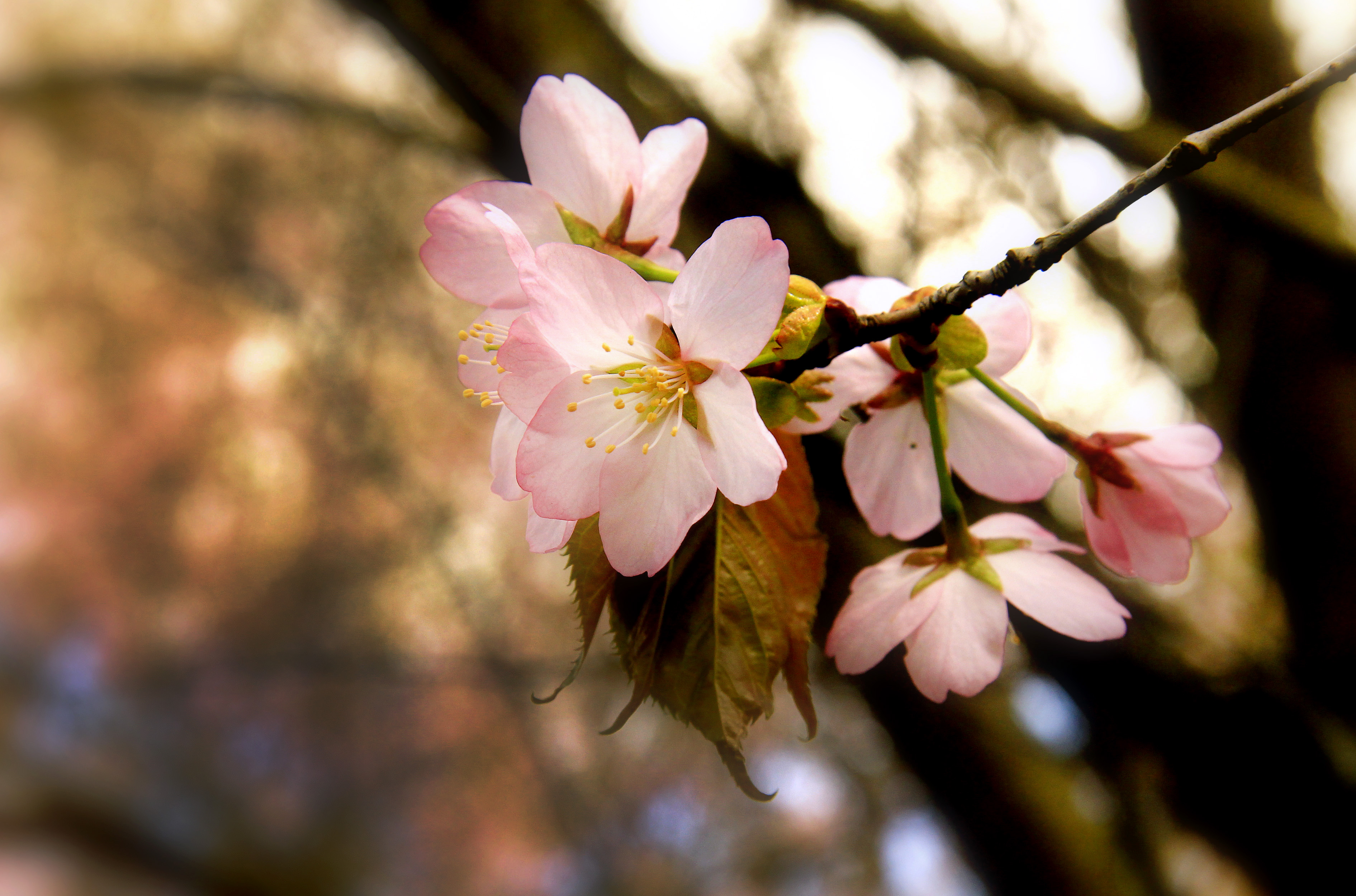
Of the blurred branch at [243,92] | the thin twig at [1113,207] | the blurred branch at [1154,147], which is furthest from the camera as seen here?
the blurred branch at [243,92]

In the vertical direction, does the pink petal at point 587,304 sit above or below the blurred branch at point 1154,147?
above

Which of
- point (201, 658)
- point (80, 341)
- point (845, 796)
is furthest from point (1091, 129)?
point (80, 341)

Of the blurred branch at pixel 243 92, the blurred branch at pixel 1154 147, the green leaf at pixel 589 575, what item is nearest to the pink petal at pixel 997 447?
the green leaf at pixel 589 575

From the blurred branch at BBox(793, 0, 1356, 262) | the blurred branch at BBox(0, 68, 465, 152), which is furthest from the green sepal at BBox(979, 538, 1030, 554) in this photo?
the blurred branch at BBox(0, 68, 465, 152)

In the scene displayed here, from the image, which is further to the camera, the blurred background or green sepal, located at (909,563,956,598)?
the blurred background

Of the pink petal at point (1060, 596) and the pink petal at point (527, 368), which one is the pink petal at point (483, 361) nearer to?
the pink petal at point (527, 368)

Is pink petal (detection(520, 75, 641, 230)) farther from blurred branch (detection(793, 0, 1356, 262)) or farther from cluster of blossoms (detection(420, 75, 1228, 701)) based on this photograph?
blurred branch (detection(793, 0, 1356, 262))
